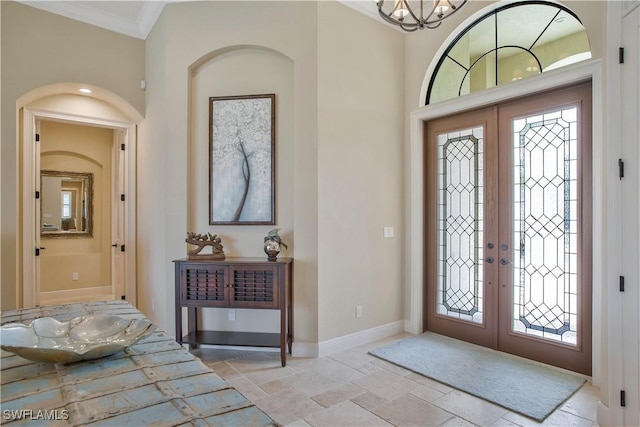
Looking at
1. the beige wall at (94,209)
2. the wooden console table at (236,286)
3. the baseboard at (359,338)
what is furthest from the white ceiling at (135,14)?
the baseboard at (359,338)

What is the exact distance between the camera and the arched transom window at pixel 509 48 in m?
3.07

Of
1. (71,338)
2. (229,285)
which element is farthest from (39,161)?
(71,338)

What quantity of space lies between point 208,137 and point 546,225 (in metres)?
3.43

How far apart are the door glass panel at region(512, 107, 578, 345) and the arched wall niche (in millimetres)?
2242

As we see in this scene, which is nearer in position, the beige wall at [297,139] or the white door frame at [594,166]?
the white door frame at [594,166]

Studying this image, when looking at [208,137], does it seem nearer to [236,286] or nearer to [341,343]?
[236,286]

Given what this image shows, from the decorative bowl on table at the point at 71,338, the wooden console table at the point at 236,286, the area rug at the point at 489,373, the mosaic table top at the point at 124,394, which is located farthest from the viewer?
the wooden console table at the point at 236,286

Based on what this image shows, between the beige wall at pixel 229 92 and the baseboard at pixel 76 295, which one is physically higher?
the beige wall at pixel 229 92

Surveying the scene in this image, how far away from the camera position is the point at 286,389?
9.09ft

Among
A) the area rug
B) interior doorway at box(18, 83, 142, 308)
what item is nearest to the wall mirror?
interior doorway at box(18, 83, 142, 308)

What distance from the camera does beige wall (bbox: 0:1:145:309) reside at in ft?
11.7

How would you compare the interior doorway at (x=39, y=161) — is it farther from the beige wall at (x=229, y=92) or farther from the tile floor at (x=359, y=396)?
the tile floor at (x=359, y=396)

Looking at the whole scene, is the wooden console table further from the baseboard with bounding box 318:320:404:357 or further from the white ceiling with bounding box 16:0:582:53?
the white ceiling with bounding box 16:0:582:53

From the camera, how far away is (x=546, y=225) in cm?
319
